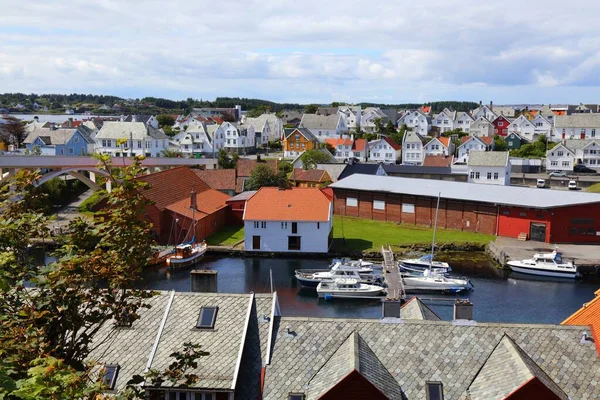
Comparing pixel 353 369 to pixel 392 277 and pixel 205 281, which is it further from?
pixel 392 277

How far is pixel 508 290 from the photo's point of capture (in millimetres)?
37625

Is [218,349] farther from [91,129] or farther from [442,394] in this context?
[91,129]

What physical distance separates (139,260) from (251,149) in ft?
341

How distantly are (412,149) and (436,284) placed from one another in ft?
193

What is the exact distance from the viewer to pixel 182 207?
48406 mm

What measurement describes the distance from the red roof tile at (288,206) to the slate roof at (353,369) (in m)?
29.5

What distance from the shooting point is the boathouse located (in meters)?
46.4

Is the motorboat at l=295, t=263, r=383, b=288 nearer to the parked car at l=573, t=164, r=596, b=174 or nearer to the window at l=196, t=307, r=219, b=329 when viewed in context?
the window at l=196, t=307, r=219, b=329

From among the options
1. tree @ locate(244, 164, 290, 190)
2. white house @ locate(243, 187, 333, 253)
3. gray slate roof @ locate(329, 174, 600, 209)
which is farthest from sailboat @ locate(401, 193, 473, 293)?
tree @ locate(244, 164, 290, 190)

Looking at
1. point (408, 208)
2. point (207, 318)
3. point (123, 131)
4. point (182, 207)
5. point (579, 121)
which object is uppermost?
point (579, 121)

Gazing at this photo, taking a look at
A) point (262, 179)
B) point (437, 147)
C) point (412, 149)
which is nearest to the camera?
point (262, 179)

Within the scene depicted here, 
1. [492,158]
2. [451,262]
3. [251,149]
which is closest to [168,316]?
[451,262]

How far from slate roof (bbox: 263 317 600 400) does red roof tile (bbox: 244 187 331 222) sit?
94.4 ft

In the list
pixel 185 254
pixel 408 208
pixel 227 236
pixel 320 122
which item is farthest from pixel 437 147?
pixel 185 254
